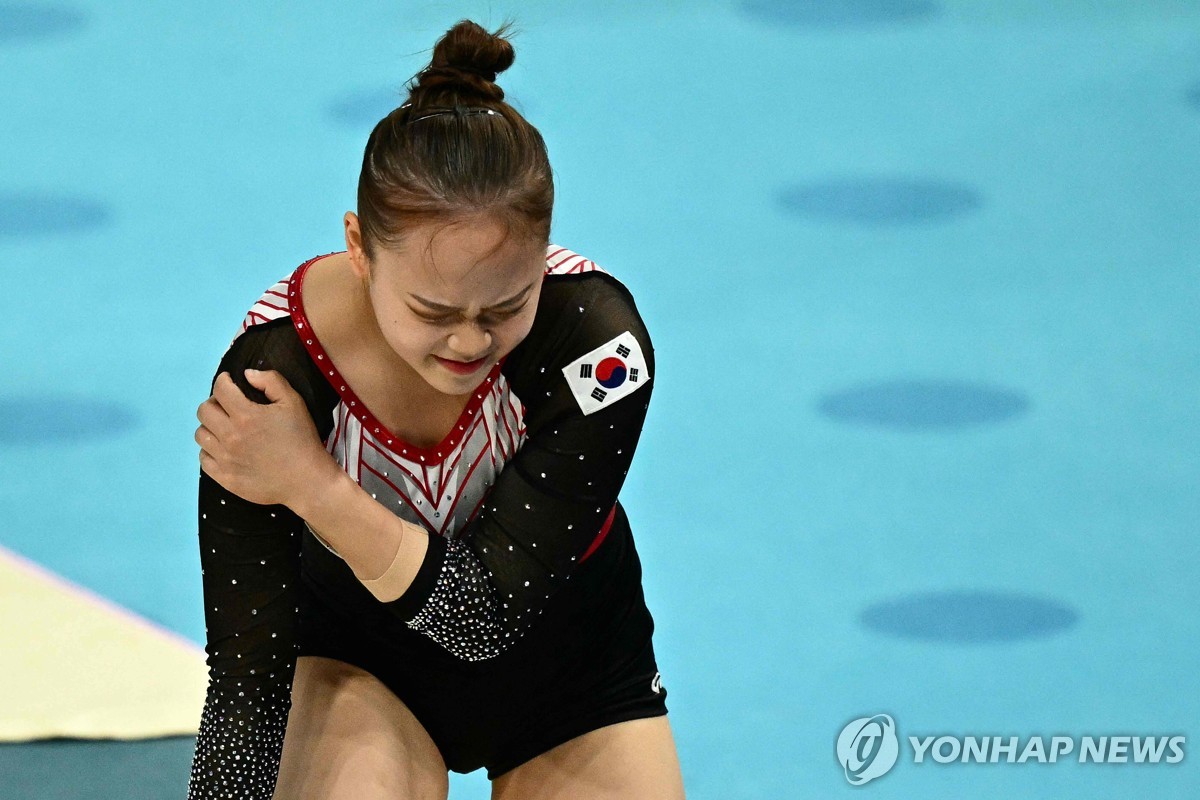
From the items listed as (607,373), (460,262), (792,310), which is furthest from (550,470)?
(792,310)

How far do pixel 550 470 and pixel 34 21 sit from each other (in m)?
5.09

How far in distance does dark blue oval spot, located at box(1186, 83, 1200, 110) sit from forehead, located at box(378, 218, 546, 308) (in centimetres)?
449

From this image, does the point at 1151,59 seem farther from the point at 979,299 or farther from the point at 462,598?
the point at 462,598

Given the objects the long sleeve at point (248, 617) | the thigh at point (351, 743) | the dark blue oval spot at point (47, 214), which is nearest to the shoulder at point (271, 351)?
the long sleeve at point (248, 617)

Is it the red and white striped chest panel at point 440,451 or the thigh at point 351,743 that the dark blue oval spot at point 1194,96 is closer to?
the red and white striped chest panel at point 440,451

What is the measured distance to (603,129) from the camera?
589cm

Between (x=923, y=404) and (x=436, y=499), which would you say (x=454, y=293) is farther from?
(x=923, y=404)

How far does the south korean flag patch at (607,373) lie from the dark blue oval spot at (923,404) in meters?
2.19

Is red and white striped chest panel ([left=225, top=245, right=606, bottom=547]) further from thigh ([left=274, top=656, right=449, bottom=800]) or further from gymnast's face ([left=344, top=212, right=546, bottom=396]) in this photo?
thigh ([left=274, top=656, right=449, bottom=800])

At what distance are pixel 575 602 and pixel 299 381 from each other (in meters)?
0.55

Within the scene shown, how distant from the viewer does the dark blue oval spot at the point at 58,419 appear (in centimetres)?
434

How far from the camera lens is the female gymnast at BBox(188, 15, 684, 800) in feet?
6.70

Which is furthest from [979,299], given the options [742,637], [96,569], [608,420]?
[608,420]

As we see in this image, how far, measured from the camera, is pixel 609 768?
2.46 meters
